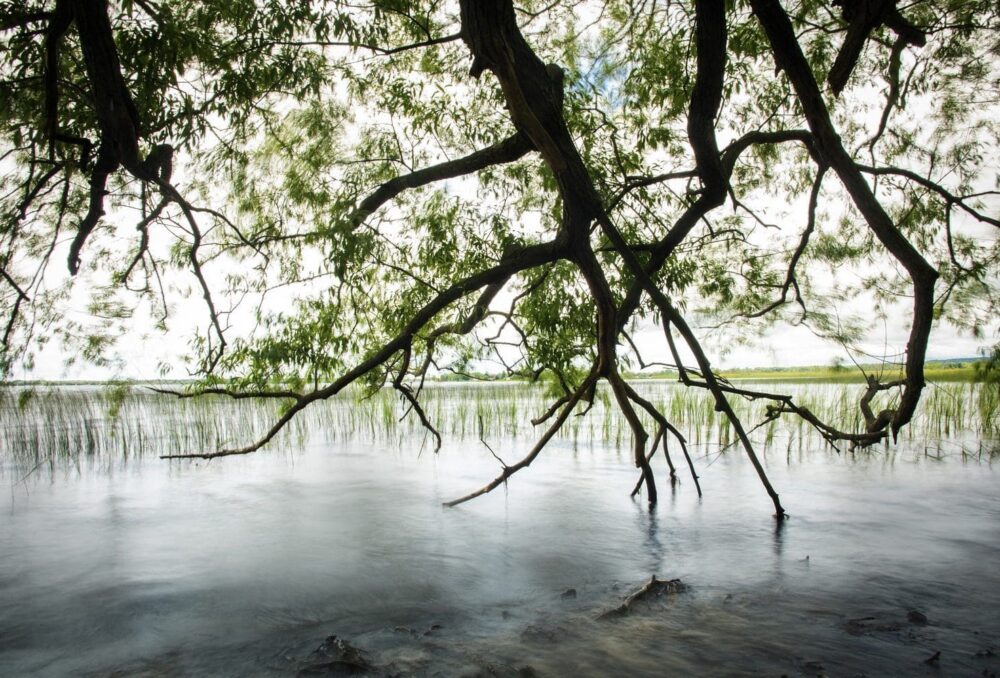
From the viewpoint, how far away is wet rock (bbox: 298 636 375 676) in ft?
10.2

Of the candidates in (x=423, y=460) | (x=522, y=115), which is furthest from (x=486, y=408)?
(x=522, y=115)

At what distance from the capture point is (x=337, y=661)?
3.19 m

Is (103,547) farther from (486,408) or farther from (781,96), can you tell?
(486,408)

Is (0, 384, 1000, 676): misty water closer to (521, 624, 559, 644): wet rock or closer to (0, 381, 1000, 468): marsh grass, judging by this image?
(521, 624, 559, 644): wet rock

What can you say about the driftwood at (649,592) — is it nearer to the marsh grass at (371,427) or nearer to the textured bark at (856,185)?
the textured bark at (856,185)

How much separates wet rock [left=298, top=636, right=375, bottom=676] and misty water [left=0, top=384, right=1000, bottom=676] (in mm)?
98

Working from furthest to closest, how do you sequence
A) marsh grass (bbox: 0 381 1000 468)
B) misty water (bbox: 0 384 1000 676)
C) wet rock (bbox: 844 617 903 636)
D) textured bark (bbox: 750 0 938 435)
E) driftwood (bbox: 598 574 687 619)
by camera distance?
marsh grass (bbox: 0 381 1000 468)
textured bark (bbox: 750 0 938 435)
driftwood (bbox: 598 574 687 619)
wet rock (bbox: 844 617 903 636)
misty water (bbox: 0 384 1000 676)

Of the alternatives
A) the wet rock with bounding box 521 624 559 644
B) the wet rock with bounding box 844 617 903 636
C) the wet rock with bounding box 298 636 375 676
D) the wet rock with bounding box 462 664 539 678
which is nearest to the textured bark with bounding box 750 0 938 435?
the wet rock with bounding box 844 617 903 636

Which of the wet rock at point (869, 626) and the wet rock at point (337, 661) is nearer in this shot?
the wet rock at point (337, 661)

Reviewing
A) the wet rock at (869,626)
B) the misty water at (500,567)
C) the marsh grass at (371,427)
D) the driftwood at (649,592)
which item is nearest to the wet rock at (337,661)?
the misty water at (500,567)

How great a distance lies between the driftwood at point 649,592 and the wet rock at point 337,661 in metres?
1.29

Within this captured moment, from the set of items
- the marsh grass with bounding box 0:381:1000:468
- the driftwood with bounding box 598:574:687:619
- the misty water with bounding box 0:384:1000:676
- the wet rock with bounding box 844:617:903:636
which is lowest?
the misty water with bounding box 0:384:1000:676

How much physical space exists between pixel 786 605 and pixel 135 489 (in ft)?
23.6

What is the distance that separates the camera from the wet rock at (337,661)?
3.11 metres
